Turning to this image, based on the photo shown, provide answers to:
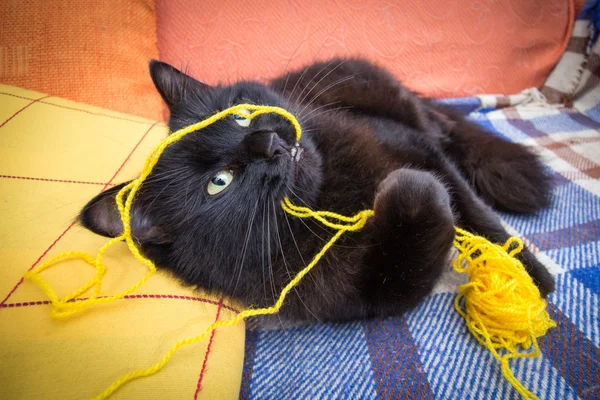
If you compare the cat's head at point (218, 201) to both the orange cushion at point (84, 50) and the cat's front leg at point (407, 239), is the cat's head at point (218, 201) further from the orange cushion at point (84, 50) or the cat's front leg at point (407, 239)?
the orange cushion at point (84, 50)

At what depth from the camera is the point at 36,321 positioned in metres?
0.66

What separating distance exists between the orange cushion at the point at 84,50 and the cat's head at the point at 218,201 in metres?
0.78

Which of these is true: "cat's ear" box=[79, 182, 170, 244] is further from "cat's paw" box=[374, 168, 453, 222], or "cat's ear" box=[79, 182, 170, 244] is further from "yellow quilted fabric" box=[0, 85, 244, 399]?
"cat's paw" box=[374, 168, 453, 222]

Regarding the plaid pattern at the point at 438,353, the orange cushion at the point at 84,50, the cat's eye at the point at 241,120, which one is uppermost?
the cat's eye at the point at 241,120

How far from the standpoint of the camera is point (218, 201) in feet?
2.73

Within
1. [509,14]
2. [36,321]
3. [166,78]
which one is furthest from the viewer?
[509,14]

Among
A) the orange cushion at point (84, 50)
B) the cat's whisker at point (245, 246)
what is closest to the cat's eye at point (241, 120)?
the cat's whisker at point (245, 246)

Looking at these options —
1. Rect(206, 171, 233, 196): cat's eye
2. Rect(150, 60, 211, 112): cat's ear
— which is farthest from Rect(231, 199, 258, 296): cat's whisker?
Rect(150, 60, 211, 112): cat's ear

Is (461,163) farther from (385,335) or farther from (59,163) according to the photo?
(59,163)

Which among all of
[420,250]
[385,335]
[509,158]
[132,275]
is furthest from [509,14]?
[132,275]

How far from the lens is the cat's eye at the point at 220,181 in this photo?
850 mm

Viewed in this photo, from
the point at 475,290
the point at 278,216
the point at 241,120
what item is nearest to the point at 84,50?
the point at 241,120

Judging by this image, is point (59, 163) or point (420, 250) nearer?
point (420, 250)

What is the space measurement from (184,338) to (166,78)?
817 millimetres
